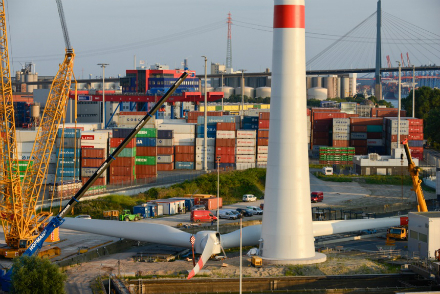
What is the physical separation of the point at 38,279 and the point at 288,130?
31.9 ft

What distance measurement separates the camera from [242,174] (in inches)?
2354

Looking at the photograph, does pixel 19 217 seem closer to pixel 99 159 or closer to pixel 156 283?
pixel 156 283

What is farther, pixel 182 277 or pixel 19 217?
pixel 19 217

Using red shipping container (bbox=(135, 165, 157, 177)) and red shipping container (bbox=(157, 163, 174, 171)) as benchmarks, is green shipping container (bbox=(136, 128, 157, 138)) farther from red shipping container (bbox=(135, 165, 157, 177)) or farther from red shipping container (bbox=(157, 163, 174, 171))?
red shipping container (bbox=(157, 163, 174, 171))

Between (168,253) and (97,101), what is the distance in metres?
78.9

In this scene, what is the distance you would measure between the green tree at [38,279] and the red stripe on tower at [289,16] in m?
11.2

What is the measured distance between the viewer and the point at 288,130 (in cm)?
2714

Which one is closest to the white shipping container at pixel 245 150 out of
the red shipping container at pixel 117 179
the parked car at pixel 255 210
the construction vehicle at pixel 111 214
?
the red shipping container at pixel 117 179

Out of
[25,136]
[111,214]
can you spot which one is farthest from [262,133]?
[111,214]

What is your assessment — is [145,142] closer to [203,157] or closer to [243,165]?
[203,157]

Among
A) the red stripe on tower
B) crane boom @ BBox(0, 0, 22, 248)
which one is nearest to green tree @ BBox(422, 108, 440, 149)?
crane boom @ BBox(0, 0, 22, 248)

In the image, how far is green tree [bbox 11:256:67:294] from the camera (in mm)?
25469

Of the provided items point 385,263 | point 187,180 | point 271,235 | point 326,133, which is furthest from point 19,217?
point 326,133

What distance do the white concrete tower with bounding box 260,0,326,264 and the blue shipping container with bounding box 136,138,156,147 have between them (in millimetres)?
31961
